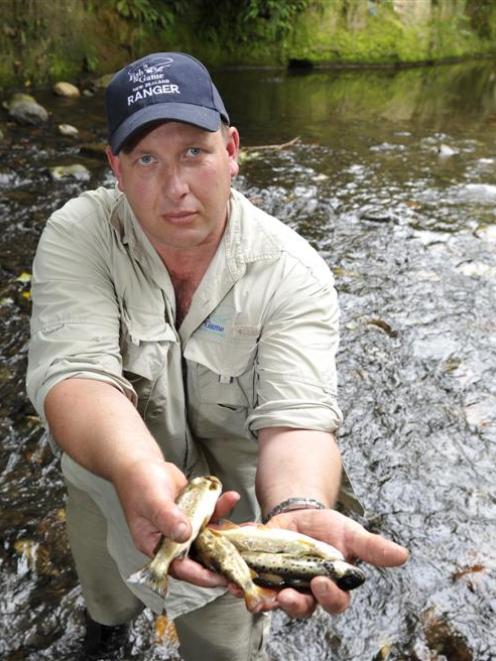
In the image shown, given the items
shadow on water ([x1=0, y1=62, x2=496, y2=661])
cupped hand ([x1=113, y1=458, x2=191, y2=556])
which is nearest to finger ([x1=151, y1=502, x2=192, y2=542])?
cupped hand ([x1=113, y1=458, x2=191, y2=556])

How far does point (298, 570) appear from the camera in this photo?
203 centimetres

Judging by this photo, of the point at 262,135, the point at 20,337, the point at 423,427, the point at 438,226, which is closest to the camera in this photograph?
the point at 423,427

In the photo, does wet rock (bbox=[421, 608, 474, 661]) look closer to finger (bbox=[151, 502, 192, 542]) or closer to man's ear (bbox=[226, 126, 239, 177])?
finger (bbox=[151, 502, 192, 542])

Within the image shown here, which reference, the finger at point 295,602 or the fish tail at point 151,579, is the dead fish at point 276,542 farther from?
the fish tail at point 151,579

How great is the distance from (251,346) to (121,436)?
2.38 feet

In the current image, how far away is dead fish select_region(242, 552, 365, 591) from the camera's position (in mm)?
1954

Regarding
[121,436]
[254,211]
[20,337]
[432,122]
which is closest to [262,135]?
[432,122]

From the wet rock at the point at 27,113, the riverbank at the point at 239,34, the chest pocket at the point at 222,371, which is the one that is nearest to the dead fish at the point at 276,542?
the chest pocket at the point at 222,371

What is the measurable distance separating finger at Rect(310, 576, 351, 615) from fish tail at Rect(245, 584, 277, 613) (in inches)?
5.5

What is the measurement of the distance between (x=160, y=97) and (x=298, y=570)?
5.93 feet

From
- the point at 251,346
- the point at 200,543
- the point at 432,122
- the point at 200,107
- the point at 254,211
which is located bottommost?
the point at 432,122

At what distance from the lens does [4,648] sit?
3.43 meters

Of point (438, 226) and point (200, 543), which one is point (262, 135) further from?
point (200, 543)

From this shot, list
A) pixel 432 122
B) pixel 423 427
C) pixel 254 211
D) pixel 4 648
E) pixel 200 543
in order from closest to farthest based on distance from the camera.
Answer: pixel 200 543 → pixel 254 211 → pixel 4 648 → pixel 423 427 → pixel 432 122
